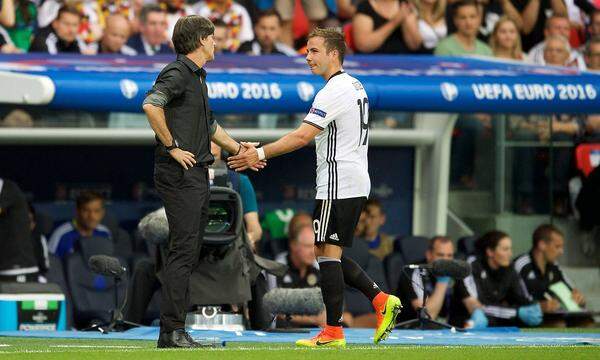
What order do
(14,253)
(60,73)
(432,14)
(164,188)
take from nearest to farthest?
(164,188), (60,73), (14,253), (432,14)

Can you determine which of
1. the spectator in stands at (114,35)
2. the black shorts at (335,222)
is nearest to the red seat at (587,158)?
the spectator in stands at (114,35)

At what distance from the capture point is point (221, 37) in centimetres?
1548

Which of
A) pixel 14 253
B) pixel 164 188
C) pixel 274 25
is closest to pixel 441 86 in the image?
pixel 274 25

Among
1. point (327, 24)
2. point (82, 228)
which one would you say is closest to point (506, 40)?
point (327, 24)

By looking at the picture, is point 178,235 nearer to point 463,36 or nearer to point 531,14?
point 463,36

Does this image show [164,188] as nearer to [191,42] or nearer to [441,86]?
[191,42]

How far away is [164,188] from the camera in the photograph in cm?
904

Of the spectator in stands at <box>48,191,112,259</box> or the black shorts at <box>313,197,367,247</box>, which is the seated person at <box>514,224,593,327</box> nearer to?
the spectator in stands at <box>48,191,112,259</box>

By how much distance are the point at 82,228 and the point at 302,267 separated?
2.06 meters

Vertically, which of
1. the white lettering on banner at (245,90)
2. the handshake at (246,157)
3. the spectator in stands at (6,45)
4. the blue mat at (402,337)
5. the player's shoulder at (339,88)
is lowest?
the blue mat at (402,337)

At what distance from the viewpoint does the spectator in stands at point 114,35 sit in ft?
49.2

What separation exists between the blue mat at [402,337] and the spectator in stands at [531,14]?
6.13m

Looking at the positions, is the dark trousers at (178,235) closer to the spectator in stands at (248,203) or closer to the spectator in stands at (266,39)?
the spectator in stands at (248,203)

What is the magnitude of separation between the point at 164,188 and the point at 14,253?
4.19 m
